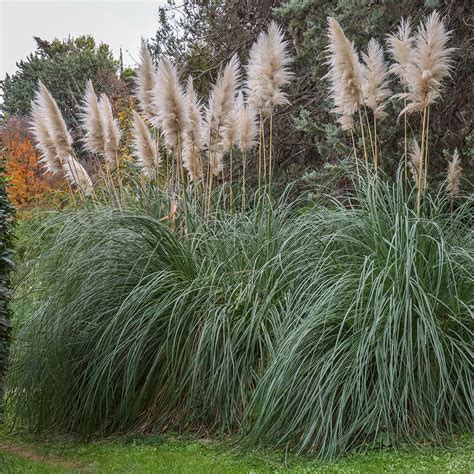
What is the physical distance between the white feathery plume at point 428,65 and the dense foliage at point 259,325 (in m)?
0.73

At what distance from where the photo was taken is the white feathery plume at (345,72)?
506cm

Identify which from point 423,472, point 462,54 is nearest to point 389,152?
point 462,54

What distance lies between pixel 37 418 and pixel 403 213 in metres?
3.01

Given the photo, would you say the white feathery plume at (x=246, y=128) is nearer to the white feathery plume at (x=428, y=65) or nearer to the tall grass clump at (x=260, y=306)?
the tall grass clump at (x=260, y=306)

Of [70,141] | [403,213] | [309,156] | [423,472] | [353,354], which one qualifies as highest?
[309,156]

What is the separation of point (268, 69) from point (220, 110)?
20.9 inches

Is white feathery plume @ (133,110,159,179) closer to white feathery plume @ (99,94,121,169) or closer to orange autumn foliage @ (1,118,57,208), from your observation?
white feathery plume @ (99,94,121,169)

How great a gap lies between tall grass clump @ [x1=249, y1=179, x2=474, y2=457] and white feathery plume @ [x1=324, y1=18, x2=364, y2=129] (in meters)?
1.26

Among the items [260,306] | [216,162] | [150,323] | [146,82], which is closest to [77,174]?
[146,82]

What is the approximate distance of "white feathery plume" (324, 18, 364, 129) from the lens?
506 centimetres

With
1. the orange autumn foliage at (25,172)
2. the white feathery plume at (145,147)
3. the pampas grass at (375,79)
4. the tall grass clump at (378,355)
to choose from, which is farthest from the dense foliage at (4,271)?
the orange autumn foliage at (25,172)

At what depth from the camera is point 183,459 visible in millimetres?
4082

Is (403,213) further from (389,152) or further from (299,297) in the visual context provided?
(389,152)

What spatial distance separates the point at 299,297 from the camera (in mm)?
4465
